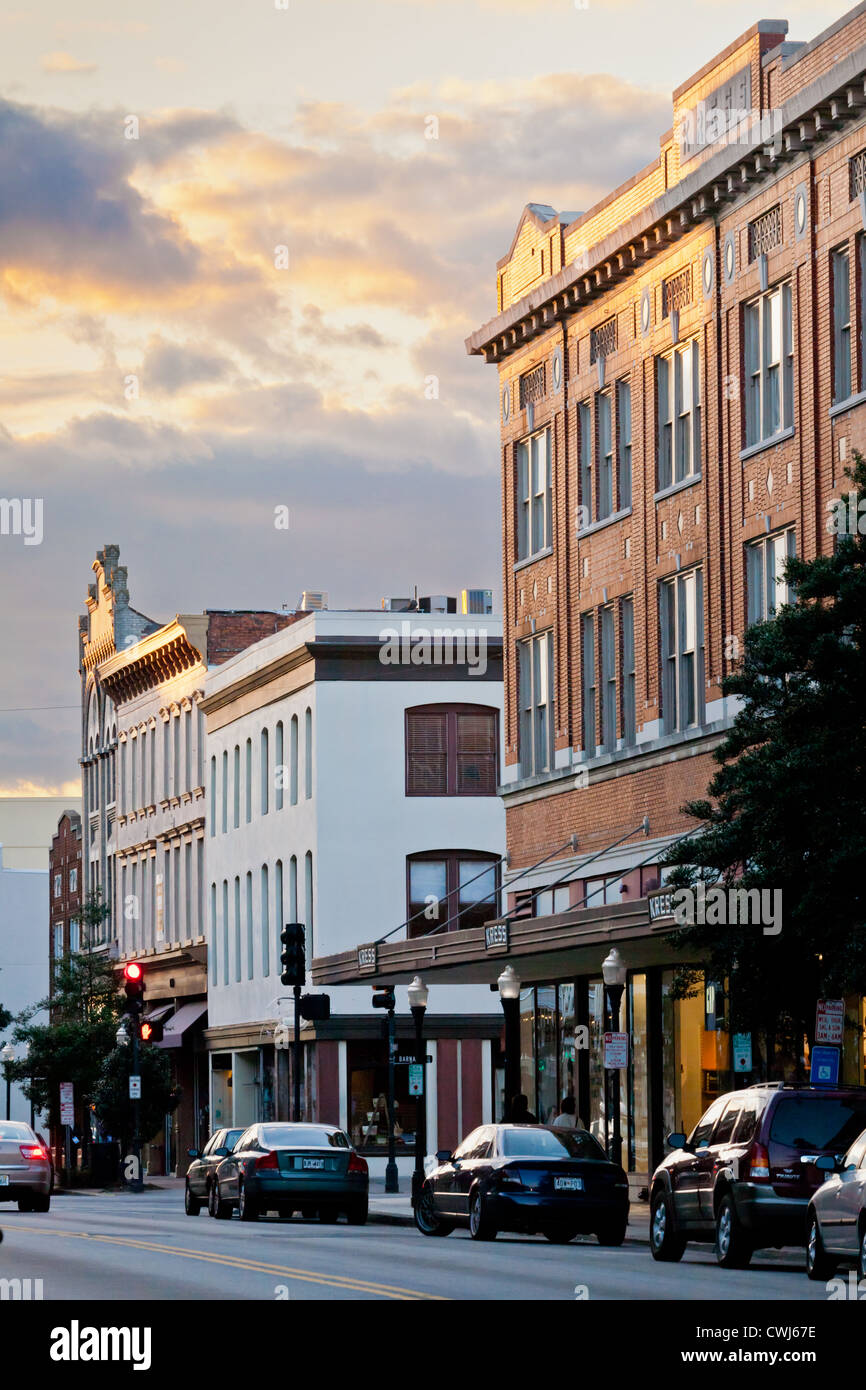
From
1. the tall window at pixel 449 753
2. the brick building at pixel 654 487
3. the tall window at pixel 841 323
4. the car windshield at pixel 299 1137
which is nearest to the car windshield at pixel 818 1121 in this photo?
the brick building at pixel 654 487

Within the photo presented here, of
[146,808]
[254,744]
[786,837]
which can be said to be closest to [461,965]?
[786,837]

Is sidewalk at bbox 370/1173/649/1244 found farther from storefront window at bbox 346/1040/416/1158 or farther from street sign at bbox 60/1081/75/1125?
street sign at bbox 60/1081/75/1125

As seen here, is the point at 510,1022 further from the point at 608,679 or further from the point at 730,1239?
the point at 730,1239

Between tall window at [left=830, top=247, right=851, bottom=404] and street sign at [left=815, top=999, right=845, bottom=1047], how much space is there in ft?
36.7

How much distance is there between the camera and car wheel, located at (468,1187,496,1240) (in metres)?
27.0

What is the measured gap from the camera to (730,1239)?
23141 mm

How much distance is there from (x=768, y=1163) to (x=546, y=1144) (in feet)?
15.5

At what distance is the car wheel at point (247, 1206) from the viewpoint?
3322 centimetres

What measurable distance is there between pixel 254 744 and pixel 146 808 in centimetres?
1226

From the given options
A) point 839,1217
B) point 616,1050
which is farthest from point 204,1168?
point 839,1217

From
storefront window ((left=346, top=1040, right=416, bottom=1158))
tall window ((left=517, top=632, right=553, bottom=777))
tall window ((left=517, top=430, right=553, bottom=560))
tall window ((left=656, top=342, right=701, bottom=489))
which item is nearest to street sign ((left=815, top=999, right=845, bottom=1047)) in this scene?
tall window ((left=656, top=342, right=701, bottom=489))

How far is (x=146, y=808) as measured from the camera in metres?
74.9

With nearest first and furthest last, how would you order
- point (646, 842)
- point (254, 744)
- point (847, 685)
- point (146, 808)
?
1. point (847, 685)
2. point (646, 842)
3. point (254, 744)
4. point (146, 808)
